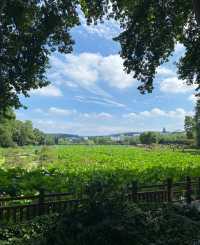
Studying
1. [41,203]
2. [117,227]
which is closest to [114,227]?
[117,227]

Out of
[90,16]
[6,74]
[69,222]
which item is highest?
[90,16]

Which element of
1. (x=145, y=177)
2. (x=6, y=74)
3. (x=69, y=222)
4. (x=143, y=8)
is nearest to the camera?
(x=69, y=222)

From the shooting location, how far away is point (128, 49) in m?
23.0

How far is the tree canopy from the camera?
21.3m

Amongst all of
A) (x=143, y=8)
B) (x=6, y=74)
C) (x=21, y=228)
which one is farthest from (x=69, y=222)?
(x=6, y=74)

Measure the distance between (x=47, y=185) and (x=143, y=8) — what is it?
11.8m

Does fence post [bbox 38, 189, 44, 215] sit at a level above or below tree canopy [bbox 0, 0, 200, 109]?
below

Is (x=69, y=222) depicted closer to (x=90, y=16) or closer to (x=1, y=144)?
(x=90, y=16)

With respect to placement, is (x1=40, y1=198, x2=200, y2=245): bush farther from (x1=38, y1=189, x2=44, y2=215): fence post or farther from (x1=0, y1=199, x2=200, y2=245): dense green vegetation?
(x1=38, y1=189, x2=44, y2=215): fence post

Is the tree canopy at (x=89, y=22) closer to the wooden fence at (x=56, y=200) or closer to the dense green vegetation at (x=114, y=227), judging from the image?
the wooden fence at (x=56, y=200)

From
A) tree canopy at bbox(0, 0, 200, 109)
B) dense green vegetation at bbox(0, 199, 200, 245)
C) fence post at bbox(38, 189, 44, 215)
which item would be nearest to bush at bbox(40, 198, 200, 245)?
dense green vegetation at bbox(0, 199, 200, 245)

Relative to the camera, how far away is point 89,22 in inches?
876

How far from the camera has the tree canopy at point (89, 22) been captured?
21281 mm

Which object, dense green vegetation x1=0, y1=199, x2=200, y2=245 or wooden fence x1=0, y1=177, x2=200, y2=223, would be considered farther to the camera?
wooden fence x1=0, y1=177, x2=200, y2=223
